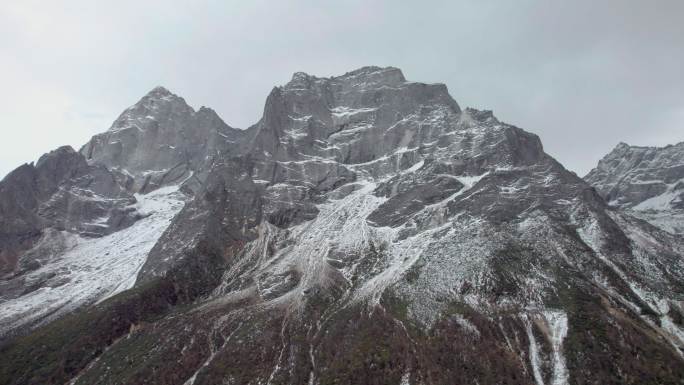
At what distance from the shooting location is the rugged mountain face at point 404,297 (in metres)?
93.1

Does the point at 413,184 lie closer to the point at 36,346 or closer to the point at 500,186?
the point at 500,186

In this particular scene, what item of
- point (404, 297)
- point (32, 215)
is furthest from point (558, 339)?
point (32, 215)

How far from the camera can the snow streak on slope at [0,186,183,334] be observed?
424 ft

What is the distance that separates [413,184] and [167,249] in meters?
83.0

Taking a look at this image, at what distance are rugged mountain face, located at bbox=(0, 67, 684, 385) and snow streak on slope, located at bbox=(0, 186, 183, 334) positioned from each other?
4388 millimetres

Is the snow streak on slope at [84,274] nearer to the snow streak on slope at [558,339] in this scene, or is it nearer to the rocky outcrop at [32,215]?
the rocky outcrop at [32,215]

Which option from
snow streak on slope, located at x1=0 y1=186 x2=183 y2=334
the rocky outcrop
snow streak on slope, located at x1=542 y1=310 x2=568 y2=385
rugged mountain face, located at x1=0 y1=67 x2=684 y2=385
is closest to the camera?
snow streak on slope, located at x1=542 y1=310 x2=568 y2=385

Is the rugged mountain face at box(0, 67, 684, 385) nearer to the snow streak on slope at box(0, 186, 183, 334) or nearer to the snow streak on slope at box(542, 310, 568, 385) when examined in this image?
the snow streak on slope at box(542, 310, 568, 385)

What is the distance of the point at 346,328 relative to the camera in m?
105

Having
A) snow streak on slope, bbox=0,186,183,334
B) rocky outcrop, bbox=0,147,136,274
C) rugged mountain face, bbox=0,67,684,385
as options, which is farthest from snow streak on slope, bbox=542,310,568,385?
rocky outcrop, bbox=0,147,136,274

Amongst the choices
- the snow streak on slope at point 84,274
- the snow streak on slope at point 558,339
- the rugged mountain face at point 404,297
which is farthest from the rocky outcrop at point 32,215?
the snow streak on slope at point 558,339

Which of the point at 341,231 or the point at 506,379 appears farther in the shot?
the point at 341,231

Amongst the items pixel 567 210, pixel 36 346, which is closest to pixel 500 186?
pixel 567 210

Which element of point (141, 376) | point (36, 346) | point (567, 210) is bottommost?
point (141, 376)
